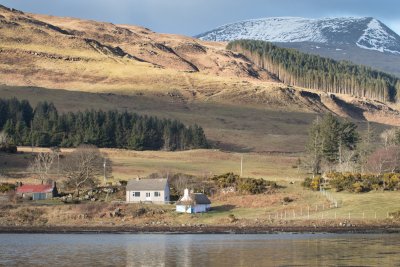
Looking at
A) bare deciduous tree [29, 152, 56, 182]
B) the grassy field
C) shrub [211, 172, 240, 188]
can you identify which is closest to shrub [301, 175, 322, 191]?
shrub [211, 172, 240, 188]

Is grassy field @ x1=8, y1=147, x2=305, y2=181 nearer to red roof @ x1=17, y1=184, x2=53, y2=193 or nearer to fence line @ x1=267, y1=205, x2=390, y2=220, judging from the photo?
red roof @ x1=17, y1=184, x2=53, y2=193

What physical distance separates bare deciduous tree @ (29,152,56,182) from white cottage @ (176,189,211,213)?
2329cm

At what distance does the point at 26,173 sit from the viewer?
109938 millimetres

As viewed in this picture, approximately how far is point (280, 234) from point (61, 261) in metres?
25.1

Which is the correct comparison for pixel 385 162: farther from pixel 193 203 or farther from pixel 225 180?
pixel 193 203

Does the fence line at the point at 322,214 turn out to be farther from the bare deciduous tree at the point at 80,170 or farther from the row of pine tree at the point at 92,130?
the row of pine tree at the point at 92,130

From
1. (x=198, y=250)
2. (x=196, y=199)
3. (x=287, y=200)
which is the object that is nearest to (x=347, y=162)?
(x=287, y=200)

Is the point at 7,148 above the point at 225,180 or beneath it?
above

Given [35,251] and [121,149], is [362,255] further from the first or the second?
[121,149]

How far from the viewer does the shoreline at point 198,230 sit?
74.6 meters

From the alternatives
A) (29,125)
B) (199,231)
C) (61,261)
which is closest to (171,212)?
(199,231)

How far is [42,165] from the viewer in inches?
4451

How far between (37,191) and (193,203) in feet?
65.7

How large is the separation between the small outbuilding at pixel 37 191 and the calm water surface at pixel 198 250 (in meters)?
18.5
